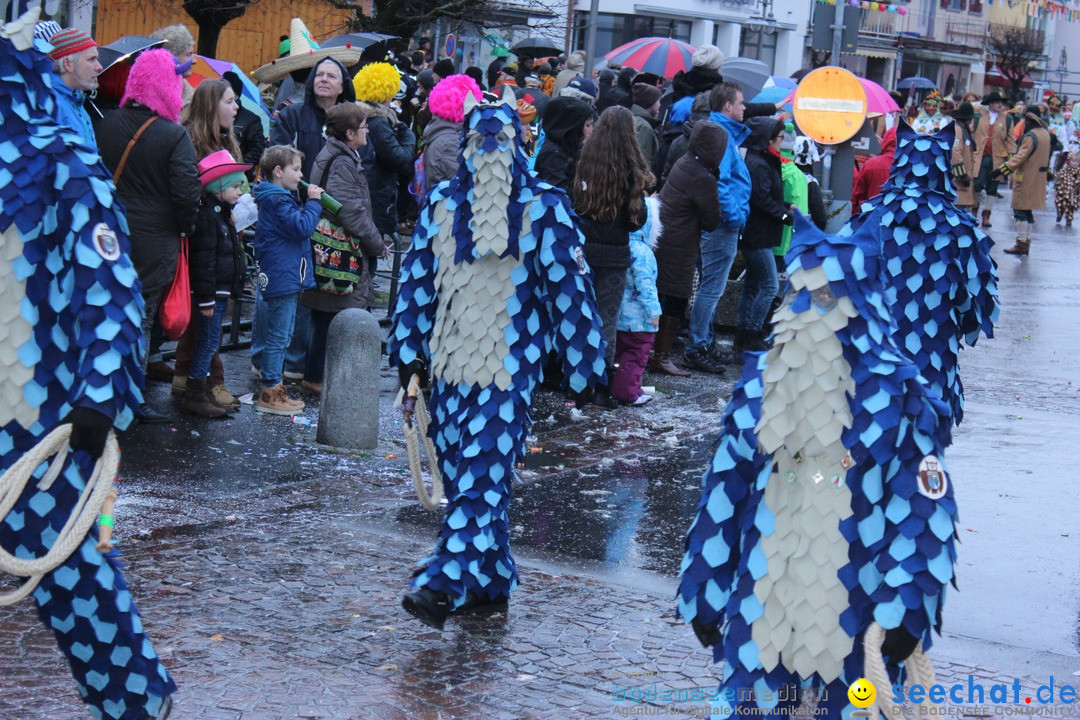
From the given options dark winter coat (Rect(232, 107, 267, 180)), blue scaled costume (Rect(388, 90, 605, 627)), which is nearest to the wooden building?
dark winter coat (Rect(232, 107, 267, 180))

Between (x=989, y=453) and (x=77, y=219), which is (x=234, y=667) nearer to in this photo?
(x=77, y=219)

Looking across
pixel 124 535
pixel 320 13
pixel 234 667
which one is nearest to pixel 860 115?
pixel 124 535

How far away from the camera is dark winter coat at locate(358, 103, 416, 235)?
10.3 metres

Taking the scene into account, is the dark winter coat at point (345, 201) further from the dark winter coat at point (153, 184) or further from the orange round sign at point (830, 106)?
the orange round sign at point (830, 106)

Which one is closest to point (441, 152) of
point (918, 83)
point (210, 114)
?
point (210, 114)

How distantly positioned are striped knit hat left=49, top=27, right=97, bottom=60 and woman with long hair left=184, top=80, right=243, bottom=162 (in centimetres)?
174

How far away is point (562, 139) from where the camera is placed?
9414 millimetres

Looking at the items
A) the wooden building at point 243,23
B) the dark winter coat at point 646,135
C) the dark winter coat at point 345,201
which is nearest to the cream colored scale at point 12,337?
the dark winter coat at point 345,201

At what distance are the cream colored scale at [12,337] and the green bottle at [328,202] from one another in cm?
454

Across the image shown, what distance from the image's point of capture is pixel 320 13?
24.8 meters

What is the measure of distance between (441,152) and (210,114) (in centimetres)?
203

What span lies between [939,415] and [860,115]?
11.4m

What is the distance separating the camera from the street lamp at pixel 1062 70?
6259cm

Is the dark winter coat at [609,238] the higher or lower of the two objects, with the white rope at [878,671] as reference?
higher
